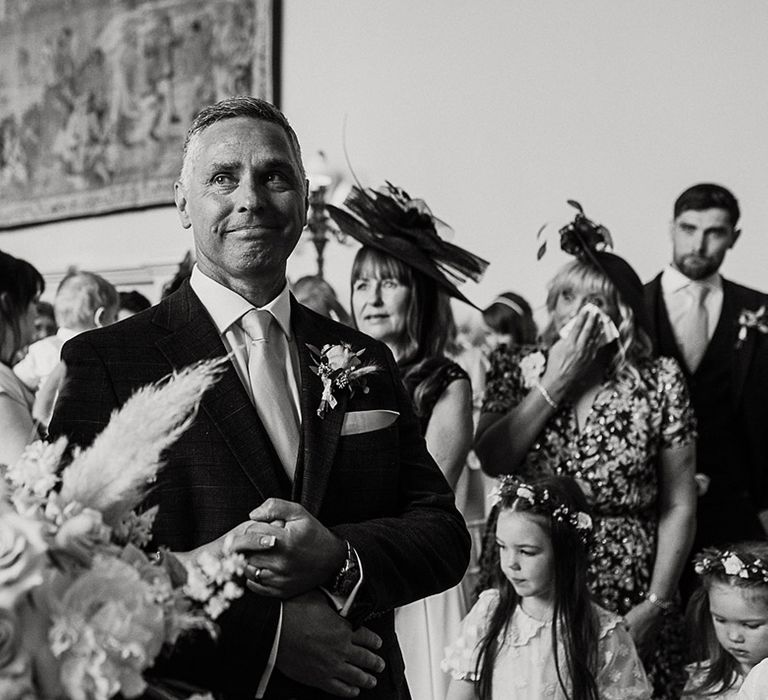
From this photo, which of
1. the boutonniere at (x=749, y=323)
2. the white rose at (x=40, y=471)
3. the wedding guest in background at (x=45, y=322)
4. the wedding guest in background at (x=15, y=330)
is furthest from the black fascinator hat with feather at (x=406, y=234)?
the wedding guest in background at (x=45, y=322)

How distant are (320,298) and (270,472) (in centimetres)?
308

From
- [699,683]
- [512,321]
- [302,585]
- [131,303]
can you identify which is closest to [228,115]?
[302,585]

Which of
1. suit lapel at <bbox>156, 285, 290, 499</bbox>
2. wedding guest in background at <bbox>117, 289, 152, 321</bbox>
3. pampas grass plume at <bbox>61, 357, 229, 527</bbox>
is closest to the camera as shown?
pampas grass plume at <bbox>61, 357, 229, 527</bbox>

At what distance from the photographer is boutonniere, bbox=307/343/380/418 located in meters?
2.14

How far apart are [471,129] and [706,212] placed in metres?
3.53

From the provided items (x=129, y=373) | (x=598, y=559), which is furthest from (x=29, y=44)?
(x=129, y=373)

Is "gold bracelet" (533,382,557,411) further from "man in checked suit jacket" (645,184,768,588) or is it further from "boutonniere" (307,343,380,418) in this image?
"boutonniere" (307,343,380,418)

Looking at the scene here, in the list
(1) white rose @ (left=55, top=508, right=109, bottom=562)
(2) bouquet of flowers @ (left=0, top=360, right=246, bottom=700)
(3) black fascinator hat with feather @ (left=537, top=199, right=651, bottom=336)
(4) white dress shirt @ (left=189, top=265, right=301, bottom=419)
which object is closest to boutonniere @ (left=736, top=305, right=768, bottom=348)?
(3) black fascinator hat with feather @ (left=537, top=199, right=651, bottom=336)

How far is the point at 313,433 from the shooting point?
2.09 meters

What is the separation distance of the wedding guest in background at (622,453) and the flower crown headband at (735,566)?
3.0 inches

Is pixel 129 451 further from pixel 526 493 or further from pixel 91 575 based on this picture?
pixel 526 493

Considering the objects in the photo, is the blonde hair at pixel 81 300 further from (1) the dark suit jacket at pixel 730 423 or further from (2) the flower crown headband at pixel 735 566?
(2) the flower crown headband at pixel 735 566

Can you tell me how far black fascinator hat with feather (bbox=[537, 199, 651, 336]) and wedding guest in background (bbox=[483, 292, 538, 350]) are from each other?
2.57m

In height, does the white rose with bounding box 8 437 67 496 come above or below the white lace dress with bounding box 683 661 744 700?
above
